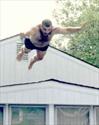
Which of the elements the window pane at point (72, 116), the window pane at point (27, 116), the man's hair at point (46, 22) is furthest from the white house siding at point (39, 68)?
the man's hair at point (46, 22)

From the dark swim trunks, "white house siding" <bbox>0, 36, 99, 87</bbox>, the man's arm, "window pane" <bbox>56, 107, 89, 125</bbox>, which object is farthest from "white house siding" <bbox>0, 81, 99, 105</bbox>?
the man's arm

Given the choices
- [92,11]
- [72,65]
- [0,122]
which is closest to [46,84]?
[0,122]

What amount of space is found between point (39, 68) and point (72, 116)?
2651 mm

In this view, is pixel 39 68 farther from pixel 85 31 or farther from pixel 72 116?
pixel 85 31

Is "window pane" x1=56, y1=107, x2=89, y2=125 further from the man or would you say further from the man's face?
the man's face

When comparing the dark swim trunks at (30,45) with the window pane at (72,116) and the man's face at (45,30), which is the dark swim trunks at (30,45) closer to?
the man's face at (45,30)

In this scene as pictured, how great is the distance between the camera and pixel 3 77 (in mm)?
17688

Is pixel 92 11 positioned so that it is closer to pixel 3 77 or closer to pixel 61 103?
pixel 3 77

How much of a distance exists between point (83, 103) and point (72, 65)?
2.58 m

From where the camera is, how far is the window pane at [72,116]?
15.8 meters

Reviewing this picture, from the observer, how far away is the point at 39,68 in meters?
17.9

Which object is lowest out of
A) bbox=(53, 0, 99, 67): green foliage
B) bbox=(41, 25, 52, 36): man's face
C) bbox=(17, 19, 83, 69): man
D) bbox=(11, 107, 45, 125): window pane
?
bbox=(11, 107, 45, 125): window pane

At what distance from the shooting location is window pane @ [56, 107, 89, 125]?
51.9ft

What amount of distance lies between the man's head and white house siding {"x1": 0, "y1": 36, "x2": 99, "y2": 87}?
9.54m
